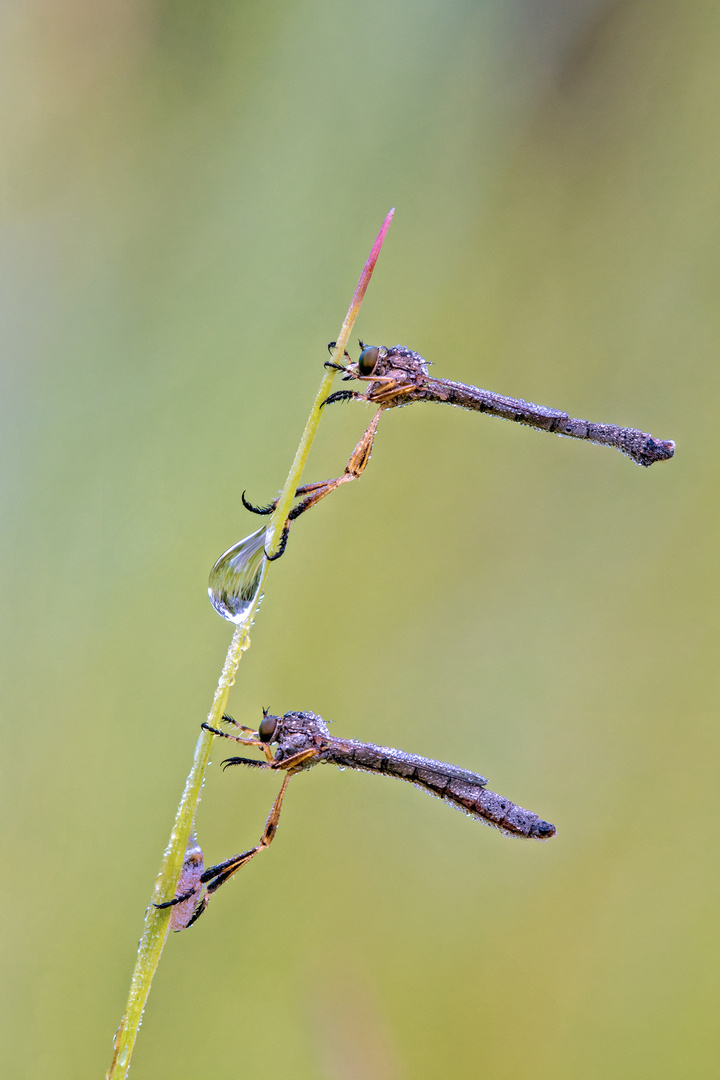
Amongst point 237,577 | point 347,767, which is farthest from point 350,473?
point 347,767

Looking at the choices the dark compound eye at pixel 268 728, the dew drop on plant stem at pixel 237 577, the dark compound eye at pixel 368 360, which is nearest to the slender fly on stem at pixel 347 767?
the dark compound eye at pixel 268 728

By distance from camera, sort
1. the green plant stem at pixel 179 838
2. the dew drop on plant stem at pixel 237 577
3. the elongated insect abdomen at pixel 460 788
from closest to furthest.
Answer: the green plant stem at pixel 179 838 < the dew drop on plant stem at pixel 237 577 < the elongated insect abdomen at pixel 460 788

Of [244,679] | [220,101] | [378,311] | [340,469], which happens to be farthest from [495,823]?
[220,101]

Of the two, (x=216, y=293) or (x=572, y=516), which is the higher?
(x=216, y=293)

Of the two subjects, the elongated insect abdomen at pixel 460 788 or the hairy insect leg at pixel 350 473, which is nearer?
the hairy insect leg at pixel 350 473

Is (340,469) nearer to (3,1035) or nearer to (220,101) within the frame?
(220,101)

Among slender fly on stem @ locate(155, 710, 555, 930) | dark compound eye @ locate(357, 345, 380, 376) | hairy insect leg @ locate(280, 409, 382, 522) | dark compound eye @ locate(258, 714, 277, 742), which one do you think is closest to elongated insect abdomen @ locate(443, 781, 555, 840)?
slender fly on stem @ locate(155, 710, 555, 930)

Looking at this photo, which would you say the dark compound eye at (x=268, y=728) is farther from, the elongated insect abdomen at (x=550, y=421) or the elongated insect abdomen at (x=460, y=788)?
the elongated insect abdomen at (x=550, y=421)

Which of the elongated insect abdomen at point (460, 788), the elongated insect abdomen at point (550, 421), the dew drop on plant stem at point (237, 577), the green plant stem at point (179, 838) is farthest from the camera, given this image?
the elongated insect abdomen at point (460, 788)
